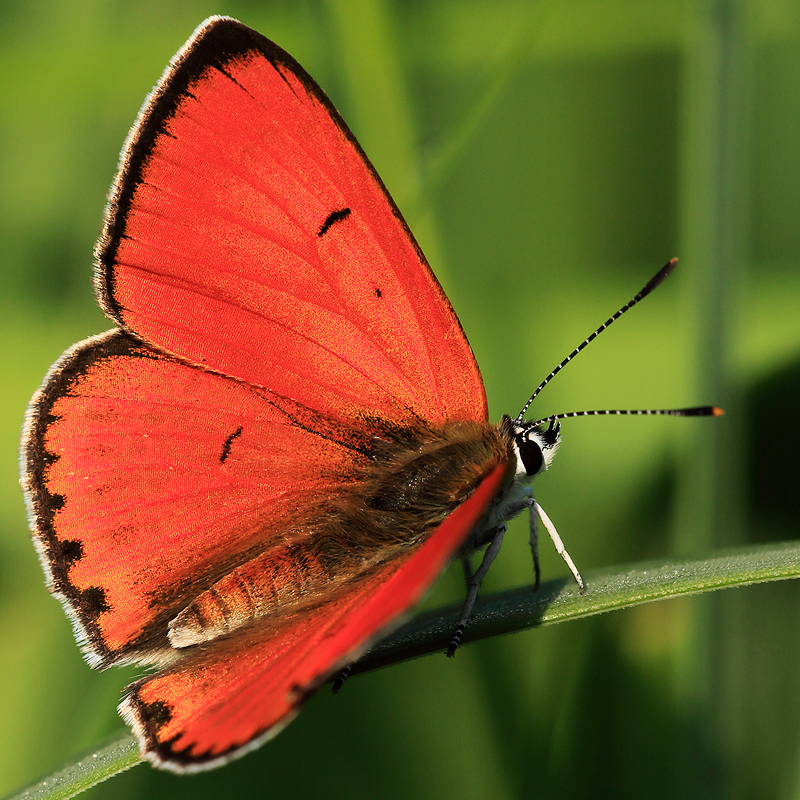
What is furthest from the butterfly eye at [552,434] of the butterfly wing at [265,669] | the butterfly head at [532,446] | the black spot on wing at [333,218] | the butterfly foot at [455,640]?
the black spot on wing at [333,218]

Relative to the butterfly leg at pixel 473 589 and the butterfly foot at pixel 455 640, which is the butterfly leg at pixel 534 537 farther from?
the butterfly foot at pixel 455 640

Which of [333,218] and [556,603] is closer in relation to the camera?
[556,603]

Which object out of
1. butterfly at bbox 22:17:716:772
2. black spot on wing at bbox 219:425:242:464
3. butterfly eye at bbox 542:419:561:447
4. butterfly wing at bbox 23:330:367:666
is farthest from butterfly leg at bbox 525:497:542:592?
black spot on wing at bbox 219:425:242:464

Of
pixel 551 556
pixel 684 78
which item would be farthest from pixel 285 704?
pixel 684 78

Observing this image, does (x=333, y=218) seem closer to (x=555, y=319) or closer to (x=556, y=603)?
(x=556, y=603)

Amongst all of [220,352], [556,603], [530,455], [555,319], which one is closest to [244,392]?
[220,352]

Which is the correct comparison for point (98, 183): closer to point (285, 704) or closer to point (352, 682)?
point (352, 682)

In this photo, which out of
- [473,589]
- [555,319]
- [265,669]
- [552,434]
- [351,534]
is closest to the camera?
A: [265,669]
